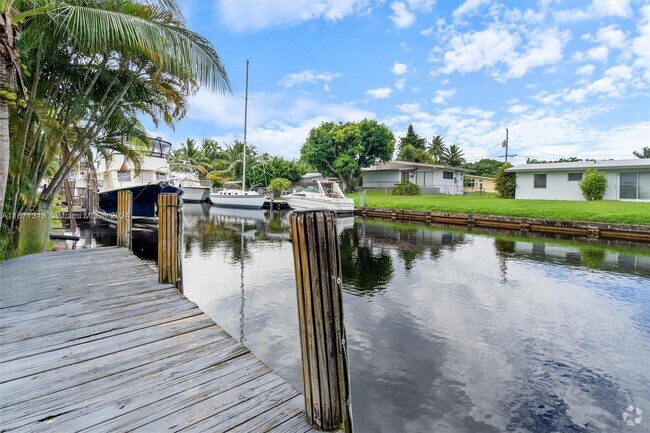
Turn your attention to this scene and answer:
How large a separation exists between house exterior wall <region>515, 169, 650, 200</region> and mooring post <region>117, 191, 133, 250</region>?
2665cm

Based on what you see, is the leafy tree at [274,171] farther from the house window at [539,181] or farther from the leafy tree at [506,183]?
the house window at [539,181]

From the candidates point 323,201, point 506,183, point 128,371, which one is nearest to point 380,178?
point 506,183

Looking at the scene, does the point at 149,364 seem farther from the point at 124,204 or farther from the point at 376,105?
the point at 376,105

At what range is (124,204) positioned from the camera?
6.26m

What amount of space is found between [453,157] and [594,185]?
1221 inches

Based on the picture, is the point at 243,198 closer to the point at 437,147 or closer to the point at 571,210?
the point at 571,210

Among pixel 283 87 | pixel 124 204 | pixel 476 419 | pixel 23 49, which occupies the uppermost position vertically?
pixel 283 87

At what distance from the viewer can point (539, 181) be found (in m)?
23.9

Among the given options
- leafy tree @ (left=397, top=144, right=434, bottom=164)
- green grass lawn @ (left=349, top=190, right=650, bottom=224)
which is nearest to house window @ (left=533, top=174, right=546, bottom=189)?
green grass lawn @ (left=349, top=190, right=650, bottom=224)

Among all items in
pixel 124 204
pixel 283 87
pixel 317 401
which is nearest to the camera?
pixel 317 401

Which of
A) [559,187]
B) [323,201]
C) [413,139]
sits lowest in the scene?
[323,201]

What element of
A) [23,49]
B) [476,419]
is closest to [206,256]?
[23,49]

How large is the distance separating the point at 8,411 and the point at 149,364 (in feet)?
2.31

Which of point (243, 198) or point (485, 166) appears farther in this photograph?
point (485, 166)
